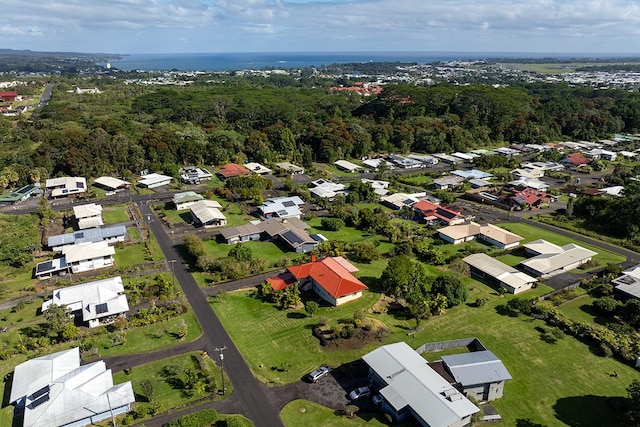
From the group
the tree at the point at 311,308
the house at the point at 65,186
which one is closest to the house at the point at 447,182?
the tree at the point at 311,308

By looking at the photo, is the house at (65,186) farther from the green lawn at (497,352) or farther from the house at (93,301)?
the green lawn at (497,352)

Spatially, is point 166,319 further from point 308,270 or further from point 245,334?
point 308,270

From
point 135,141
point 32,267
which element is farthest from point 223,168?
point 32,267

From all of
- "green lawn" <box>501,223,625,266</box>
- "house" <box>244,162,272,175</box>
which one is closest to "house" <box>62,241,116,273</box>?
"house" <box>244,162,272,175</box>

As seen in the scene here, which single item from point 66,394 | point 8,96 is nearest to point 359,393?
point 66,394

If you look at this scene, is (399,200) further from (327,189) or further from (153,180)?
(153,180)
